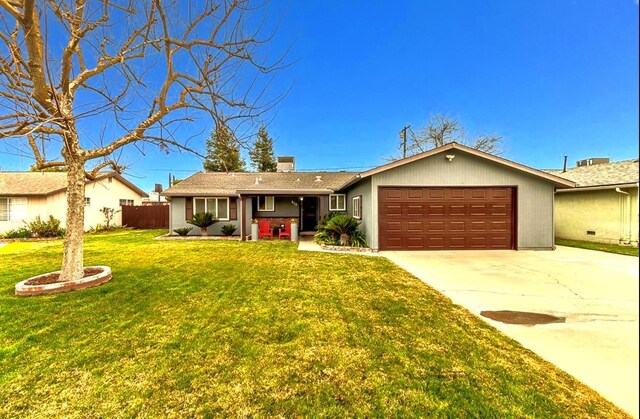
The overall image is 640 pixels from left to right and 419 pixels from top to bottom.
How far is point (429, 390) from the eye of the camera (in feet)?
8.47

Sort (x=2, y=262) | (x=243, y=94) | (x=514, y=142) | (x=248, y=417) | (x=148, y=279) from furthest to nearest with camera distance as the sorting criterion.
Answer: (x=514, y=142), (x=2, y=262), (x=148, y=279), (x=243, y=94), (x=248, y=417)

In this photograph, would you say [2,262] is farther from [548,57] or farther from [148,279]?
[548,57]

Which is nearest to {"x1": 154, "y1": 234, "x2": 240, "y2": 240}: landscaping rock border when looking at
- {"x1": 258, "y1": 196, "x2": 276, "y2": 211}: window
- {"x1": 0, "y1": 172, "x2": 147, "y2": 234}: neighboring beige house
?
{"x1": 258, "y1": 196, "x2": 276, "y2": 211}: window

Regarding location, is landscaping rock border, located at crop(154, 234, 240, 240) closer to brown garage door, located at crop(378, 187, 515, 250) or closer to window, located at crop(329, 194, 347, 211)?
window, located at crop(329, 194, 347, 211)

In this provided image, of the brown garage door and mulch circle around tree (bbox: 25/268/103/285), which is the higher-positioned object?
the brown garage door

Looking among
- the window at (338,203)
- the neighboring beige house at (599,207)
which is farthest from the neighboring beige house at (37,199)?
the neighboring beige house at (599,207)

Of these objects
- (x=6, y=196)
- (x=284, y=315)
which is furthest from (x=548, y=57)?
(x=6, y=196)

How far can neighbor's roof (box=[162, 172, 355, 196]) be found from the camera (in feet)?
48.2

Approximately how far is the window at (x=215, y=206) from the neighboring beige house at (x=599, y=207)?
609 inches

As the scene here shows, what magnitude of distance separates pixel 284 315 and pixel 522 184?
9942mm

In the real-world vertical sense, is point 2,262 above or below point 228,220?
below

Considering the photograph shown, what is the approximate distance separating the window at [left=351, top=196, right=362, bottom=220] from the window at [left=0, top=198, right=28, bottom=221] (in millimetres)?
16540

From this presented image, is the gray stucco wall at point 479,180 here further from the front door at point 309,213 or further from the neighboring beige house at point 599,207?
the front door at point 309,213

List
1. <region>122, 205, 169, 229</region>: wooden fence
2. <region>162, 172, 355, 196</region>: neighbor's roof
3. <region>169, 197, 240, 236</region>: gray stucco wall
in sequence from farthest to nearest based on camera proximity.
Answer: <region>122, 205, 169, 229</region>: wooden fence < <region>169, 197, 240, 236</region>: gray stucco wall < <region>162, 172, 355, 196</region>: neighbor's roof
